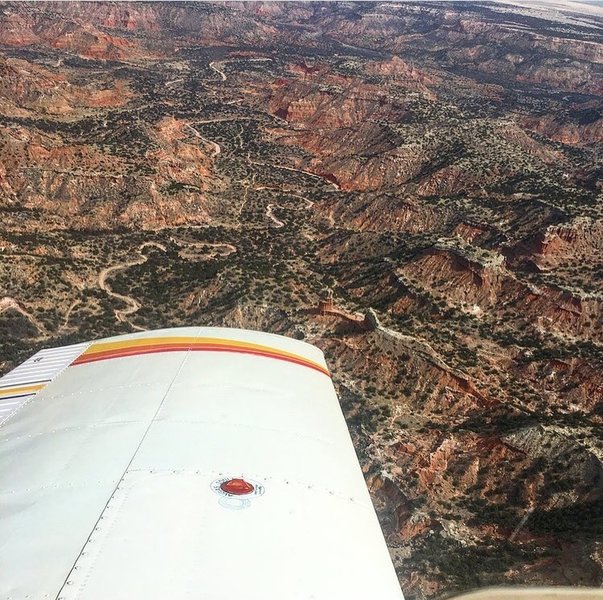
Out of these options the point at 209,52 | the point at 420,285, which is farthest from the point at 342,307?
the point at 209,52

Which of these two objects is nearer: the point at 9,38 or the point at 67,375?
the point at 67,375

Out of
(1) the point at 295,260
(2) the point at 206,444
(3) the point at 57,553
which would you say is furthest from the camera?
(1) the point at 295,260

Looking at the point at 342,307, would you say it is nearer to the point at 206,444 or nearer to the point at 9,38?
the point at 206,444

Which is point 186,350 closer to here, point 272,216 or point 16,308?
point 16,308

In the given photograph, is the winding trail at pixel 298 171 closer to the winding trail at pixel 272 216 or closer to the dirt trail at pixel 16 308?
the winding trail at pixel 272 216

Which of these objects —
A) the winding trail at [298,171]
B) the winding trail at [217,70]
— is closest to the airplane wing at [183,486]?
the winding trail at [298,171]
